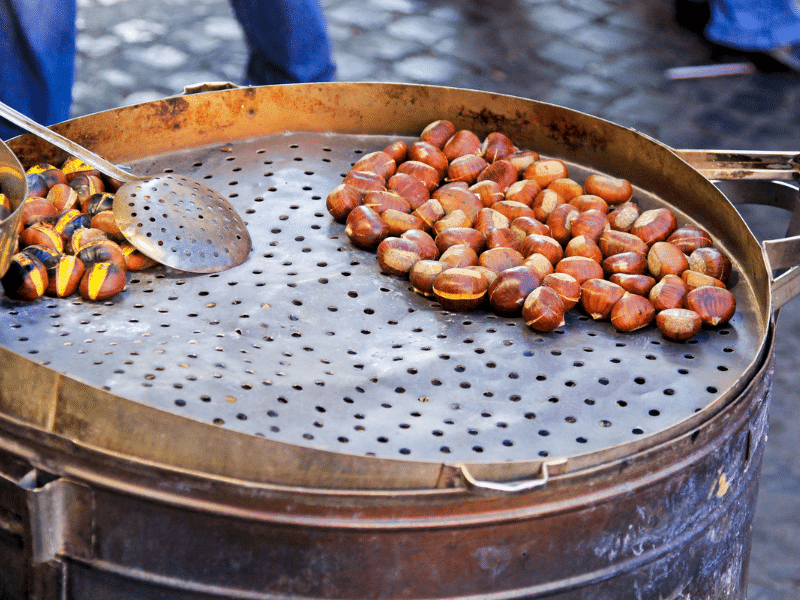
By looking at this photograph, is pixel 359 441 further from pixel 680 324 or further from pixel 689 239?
pixel 689 239

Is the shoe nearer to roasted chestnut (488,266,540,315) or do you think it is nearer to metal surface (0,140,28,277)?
roasted chestnut (488,266,540,315)

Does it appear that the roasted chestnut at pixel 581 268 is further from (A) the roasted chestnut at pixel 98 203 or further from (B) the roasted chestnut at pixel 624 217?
(A) the roasted chestnut at pixel 98 203

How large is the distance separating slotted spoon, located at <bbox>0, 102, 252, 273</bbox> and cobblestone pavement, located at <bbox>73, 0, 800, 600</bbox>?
238 centimetres

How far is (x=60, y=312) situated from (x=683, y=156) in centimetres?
122

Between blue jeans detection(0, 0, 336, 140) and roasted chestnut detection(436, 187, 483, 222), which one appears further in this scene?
blue jeans detection(0, 0, 336, 140)

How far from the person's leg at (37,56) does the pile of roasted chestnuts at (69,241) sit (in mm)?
912

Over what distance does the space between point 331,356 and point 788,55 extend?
4.09 meters

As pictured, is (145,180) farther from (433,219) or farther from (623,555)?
(623,555)

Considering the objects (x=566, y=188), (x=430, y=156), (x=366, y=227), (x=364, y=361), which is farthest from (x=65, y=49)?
(x=364, y=361)

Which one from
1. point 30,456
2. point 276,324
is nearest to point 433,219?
point 276,324

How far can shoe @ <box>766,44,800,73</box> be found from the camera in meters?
4.54

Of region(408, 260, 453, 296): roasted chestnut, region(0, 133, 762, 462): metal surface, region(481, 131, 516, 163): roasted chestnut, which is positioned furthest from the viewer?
region(481, 131, 516, 163): roasted chestnut

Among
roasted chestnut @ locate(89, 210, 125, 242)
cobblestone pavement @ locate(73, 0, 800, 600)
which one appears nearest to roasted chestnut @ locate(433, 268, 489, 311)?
roasted chestnut @ locate(89, 210, 125, 242)

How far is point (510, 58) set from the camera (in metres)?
4.51
